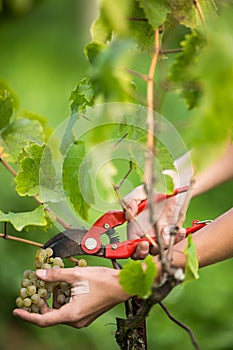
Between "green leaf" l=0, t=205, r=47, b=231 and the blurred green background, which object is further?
the blurred green background

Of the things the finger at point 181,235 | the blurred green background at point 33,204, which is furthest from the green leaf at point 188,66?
the finger at point 181,235

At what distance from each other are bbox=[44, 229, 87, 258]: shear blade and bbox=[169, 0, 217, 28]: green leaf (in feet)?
1.39

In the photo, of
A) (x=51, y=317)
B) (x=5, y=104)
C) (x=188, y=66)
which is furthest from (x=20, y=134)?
(x=188, y=66)

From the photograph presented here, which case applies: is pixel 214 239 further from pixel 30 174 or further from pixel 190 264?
pixel 30 174

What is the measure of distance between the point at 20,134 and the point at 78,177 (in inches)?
14.9

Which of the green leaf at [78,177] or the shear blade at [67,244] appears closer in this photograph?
the green leaf at [78,177]

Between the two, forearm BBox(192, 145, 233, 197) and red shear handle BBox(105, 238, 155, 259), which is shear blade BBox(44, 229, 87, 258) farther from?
forearm BBox(192, 145, 233, 197)

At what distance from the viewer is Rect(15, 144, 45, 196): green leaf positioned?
1247 millimetres

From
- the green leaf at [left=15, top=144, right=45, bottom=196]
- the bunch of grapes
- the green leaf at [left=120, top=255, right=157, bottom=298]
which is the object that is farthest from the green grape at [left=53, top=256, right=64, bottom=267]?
the green leaf at [left=120, top=255, right=157, bottom=298]

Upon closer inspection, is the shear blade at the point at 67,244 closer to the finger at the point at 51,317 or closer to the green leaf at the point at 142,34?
the finger at the point at 51,317

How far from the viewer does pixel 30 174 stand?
1.26 m

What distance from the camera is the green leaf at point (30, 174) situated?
1.25 meters

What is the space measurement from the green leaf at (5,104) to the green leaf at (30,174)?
0.25m

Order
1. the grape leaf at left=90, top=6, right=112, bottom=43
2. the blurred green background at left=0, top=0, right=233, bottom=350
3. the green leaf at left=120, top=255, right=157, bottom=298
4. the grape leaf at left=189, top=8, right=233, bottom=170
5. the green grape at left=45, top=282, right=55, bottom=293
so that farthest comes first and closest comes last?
the blurred green background at left=0, top=0, right=233, bottom=350 < the green grape at left=45, top=282, right=55, bottom=293 < the grape leaf at left=90, top=6, right=112, bottom=43 < the green leaf at left=120, top=255, right=157, bottom=298 < the grape leaf at left=189, top=8, right=233, bottom=170
